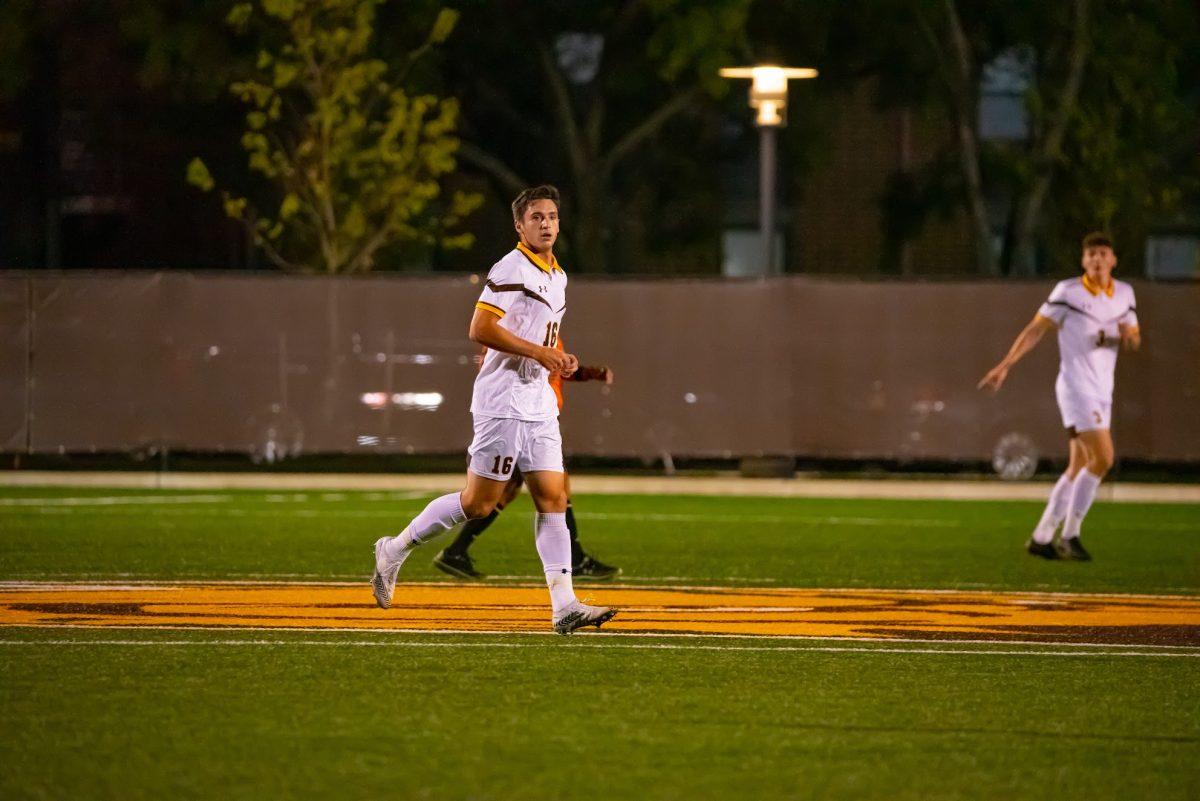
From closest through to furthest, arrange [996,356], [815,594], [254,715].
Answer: [254,715] → [815,594] → [996,356]

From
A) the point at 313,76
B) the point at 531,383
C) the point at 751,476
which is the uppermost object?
the point at 313,76

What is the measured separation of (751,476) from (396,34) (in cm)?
973

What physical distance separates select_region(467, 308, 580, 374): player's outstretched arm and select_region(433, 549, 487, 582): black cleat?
3.56m

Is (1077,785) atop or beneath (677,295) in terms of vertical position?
beneath

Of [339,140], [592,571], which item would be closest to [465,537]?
[592,571]

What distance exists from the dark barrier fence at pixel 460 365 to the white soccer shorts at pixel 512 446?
44.1ft

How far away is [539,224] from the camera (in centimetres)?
1041

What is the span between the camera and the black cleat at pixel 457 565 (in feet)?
44.6

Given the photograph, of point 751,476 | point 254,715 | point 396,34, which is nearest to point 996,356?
point 751,476

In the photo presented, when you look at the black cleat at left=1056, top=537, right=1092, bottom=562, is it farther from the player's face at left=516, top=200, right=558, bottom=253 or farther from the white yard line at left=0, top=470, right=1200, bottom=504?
the white yard line at left=0, top=470, right=1200, bottom=504

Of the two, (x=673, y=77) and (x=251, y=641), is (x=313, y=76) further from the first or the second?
(x=251, y=641)

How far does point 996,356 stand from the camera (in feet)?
79.2

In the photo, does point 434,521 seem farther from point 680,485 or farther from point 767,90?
point 767,90

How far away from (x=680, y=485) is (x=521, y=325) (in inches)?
517
